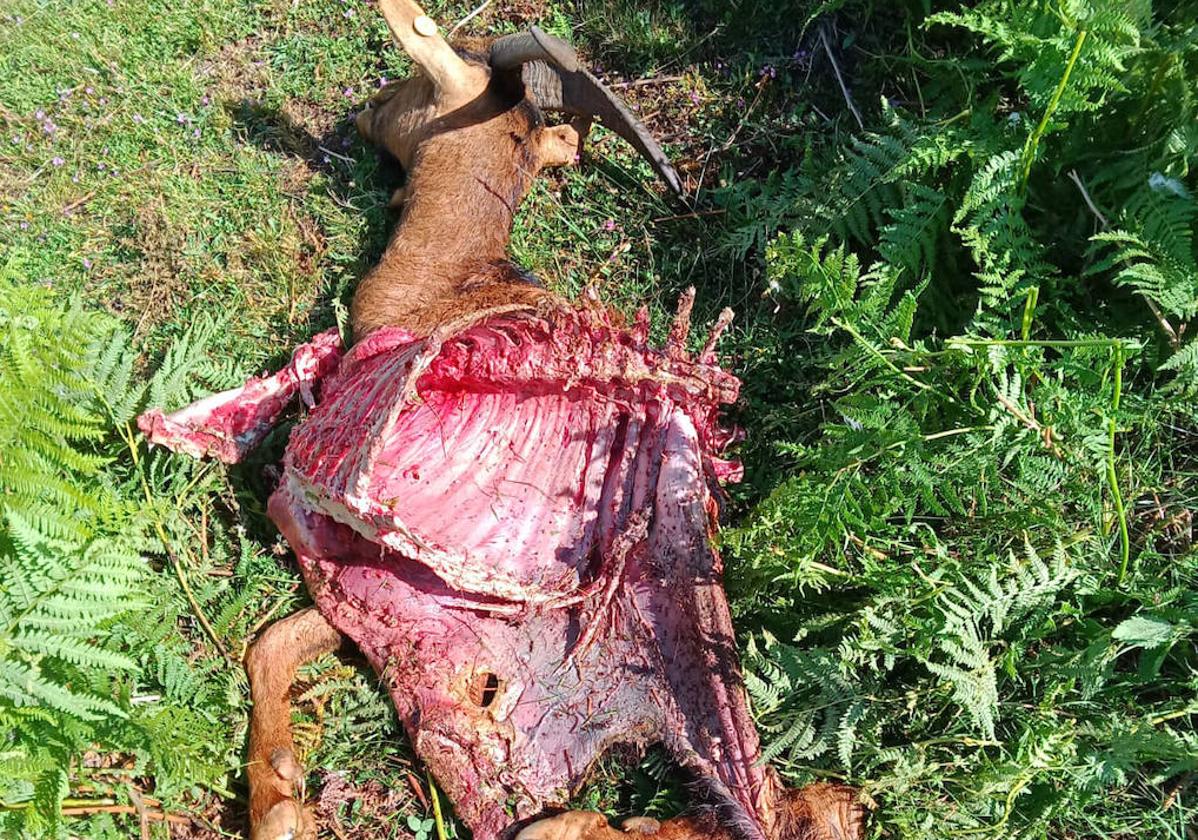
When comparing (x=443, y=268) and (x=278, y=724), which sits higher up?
(x=443, y=268)

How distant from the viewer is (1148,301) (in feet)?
9.91

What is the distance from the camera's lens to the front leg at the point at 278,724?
9.22 feet

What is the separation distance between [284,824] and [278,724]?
331mm

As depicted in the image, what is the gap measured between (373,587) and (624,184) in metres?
2.18

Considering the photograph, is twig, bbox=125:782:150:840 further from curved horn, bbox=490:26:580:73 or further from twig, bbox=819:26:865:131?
twig, bbox=819:26:865:131

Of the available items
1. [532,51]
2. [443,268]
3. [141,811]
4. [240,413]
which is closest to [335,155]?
[443,268]

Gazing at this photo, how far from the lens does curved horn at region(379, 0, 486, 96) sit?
3.51 meters

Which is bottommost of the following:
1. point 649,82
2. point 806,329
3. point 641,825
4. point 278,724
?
point 641,825

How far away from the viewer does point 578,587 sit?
2.94 m

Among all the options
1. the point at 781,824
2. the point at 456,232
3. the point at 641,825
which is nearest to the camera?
the point at 781,824

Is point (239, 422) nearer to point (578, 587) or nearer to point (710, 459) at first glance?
point (578, 587)

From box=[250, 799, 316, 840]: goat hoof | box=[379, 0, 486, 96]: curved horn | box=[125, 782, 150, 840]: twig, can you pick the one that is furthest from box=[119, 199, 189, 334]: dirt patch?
box=[250, 799, 316, 840]: goat hoof

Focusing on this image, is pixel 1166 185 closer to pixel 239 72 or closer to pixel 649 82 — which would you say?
pixel 649 82

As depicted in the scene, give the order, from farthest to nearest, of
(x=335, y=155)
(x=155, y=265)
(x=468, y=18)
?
(x=468, y=18) < (x=335, y=155) < (x=155, y=265)
